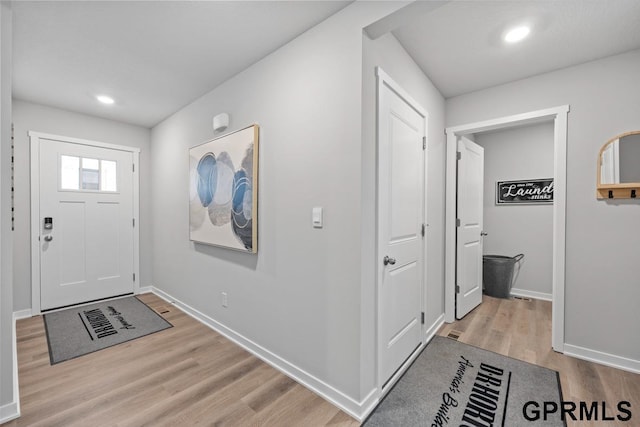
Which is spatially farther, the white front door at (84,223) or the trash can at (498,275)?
the trash can at (498,275)

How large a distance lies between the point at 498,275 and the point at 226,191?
3.65 m

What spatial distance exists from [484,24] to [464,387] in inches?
96.1

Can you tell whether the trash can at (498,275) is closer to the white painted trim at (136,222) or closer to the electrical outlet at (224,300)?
the electrical outlet at (224,300)

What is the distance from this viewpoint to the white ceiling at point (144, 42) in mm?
1731

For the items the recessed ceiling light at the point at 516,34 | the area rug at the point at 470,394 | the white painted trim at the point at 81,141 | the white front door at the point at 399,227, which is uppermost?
the recessed ceiling light at the point at 516,34

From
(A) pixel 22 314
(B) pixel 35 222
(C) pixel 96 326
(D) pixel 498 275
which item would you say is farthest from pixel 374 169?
(A) pixel 22 314

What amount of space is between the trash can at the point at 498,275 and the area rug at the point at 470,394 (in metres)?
1.77

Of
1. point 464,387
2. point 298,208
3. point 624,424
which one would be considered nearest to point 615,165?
point 624,424

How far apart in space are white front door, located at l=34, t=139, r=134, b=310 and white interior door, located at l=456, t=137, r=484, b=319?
4.28 m

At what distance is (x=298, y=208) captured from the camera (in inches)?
77.6

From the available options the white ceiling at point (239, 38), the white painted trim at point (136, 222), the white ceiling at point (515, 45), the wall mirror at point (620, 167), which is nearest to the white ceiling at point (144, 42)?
the white ceiling at point (239, 38)

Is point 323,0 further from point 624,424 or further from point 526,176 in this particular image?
point 526,176

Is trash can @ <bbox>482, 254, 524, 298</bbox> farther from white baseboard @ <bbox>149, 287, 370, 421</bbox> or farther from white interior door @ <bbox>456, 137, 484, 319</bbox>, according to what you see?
white baseboard @ <bbox>149, 287, 370, 421</bbox>

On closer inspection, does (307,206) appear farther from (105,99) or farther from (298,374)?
(105,99)
